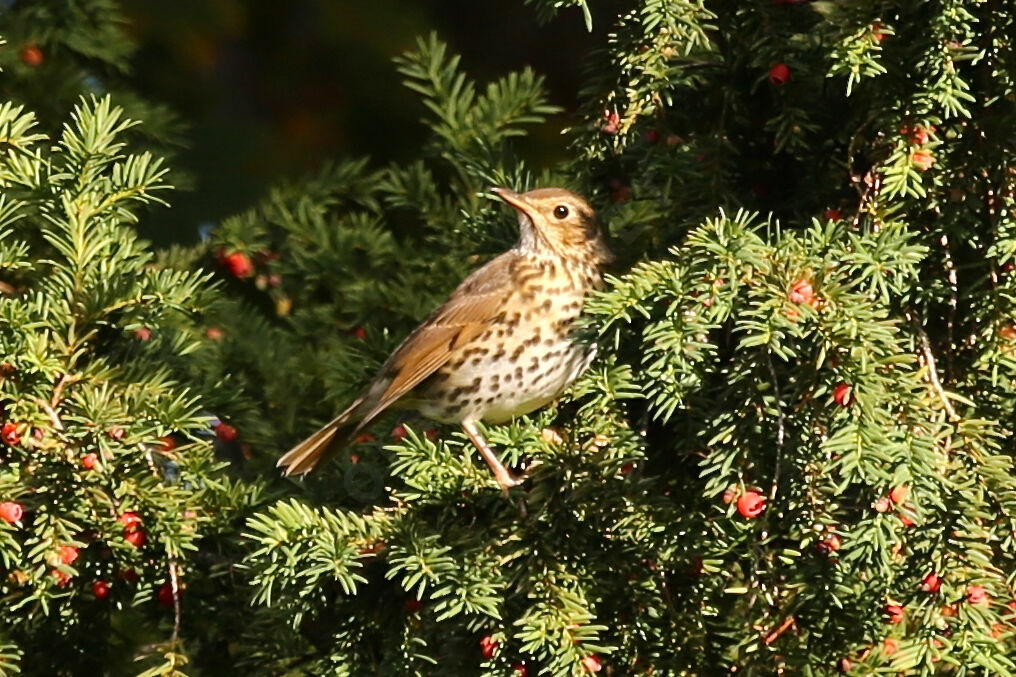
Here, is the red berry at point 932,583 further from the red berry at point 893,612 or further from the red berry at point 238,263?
the red berry at point 238,263

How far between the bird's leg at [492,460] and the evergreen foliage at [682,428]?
0.03 meters

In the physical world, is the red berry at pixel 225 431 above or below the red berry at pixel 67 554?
below

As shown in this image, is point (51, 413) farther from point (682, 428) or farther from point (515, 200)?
point (515, 200)

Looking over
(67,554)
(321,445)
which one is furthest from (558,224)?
(67,554)

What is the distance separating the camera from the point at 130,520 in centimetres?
298

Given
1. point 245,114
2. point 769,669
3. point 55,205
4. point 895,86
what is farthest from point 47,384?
point 245,114

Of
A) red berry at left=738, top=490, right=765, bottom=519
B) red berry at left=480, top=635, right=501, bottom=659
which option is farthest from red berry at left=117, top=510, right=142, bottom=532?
red berry at left=738, top=490, right=765, bottom=519

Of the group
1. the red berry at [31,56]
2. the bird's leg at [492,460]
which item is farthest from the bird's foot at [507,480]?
the red berry at [31,56]

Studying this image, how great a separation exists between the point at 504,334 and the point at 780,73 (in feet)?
3.81

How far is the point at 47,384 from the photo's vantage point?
115 inches

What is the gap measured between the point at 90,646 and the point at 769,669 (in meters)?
1.41

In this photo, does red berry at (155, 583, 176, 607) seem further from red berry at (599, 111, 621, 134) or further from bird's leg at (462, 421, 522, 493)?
red berry at (599, 111, 621, 134)

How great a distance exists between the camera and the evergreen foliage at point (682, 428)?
2.56 metres

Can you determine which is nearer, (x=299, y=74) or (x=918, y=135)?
(x=918, y=135)
